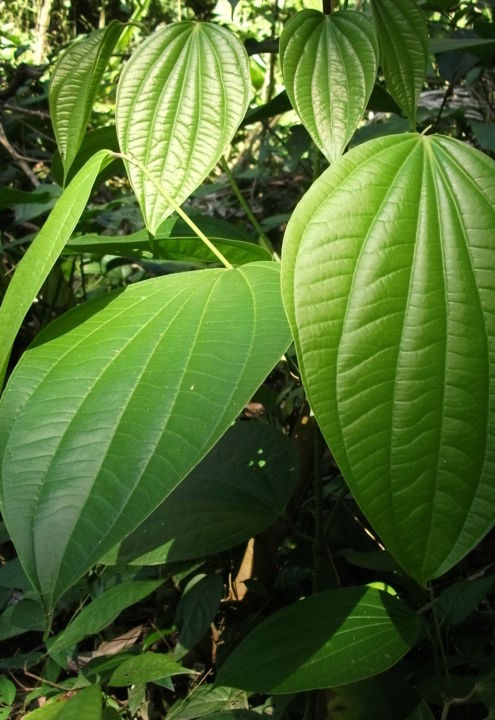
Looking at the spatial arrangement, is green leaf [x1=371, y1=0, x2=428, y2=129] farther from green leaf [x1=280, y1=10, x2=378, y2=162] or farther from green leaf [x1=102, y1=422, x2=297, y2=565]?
green leaf [x1=102, y1=422, x2=297, y2=565]

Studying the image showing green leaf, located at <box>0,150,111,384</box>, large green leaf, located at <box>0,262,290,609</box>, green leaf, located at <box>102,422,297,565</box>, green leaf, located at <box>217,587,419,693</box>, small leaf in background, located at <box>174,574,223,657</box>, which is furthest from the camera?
small leaf in background, located at <box>174,574,223,657</box>

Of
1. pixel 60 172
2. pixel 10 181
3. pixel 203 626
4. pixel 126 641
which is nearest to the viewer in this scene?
pixel 203 626

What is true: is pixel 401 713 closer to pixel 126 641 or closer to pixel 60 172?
pixel 126 641

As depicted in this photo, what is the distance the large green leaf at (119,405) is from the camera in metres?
0.41

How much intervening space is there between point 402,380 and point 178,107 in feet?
1.09

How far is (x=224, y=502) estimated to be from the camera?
2.86 ft

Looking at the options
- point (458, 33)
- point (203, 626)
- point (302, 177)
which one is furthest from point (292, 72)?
point (302, 177)

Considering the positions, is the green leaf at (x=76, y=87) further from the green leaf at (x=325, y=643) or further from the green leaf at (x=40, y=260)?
the green leaf at (x=325, y=643)

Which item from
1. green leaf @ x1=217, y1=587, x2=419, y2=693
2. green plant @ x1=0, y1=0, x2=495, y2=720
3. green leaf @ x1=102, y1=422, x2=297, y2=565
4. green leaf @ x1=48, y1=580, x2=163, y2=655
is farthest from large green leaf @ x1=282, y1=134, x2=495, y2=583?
green leaf @ x1=48, y1=580, x2=163, y2=655

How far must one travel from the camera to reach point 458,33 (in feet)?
4.79

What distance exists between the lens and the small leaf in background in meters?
0.96

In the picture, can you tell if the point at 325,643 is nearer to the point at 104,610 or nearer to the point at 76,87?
the point at 104,610

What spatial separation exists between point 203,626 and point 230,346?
59 cm

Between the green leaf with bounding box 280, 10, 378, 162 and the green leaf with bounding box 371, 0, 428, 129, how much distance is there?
0.02 meters
